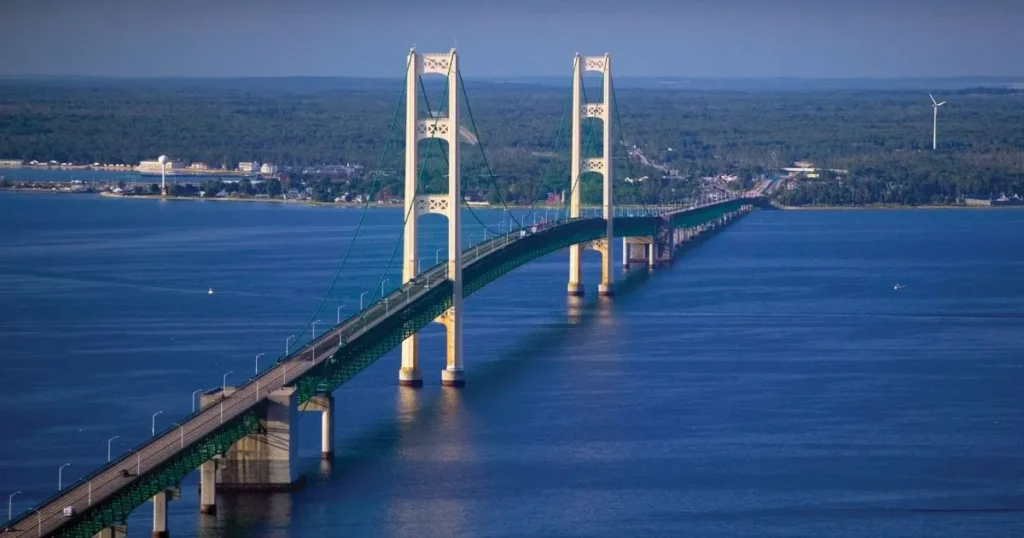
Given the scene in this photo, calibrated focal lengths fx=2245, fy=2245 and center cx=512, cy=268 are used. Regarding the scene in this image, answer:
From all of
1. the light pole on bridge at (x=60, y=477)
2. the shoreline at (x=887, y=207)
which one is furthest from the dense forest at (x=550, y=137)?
the light pole on bridge at (x=60, y=477)

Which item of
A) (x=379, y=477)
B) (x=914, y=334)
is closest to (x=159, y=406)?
(x=379, y=477)

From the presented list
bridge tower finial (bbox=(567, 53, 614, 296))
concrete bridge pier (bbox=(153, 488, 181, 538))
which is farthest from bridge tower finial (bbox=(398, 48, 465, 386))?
bridge tower finial (bbox=(567, 53, 614, 296))

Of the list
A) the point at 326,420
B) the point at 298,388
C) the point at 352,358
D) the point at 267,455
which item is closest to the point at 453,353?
the point at 352,358

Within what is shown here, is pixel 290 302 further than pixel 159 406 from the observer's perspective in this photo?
Yes

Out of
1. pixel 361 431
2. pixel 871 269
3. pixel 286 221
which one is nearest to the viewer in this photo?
pixel 361 431

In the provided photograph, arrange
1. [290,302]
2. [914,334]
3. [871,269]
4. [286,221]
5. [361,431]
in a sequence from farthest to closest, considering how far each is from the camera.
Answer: [286,221], [871,269], [290,302], [914,334], [361,431]

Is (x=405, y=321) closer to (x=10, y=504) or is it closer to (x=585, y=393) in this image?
(x=585, y=393)

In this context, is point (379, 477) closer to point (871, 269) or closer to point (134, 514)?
point (134, 514)
